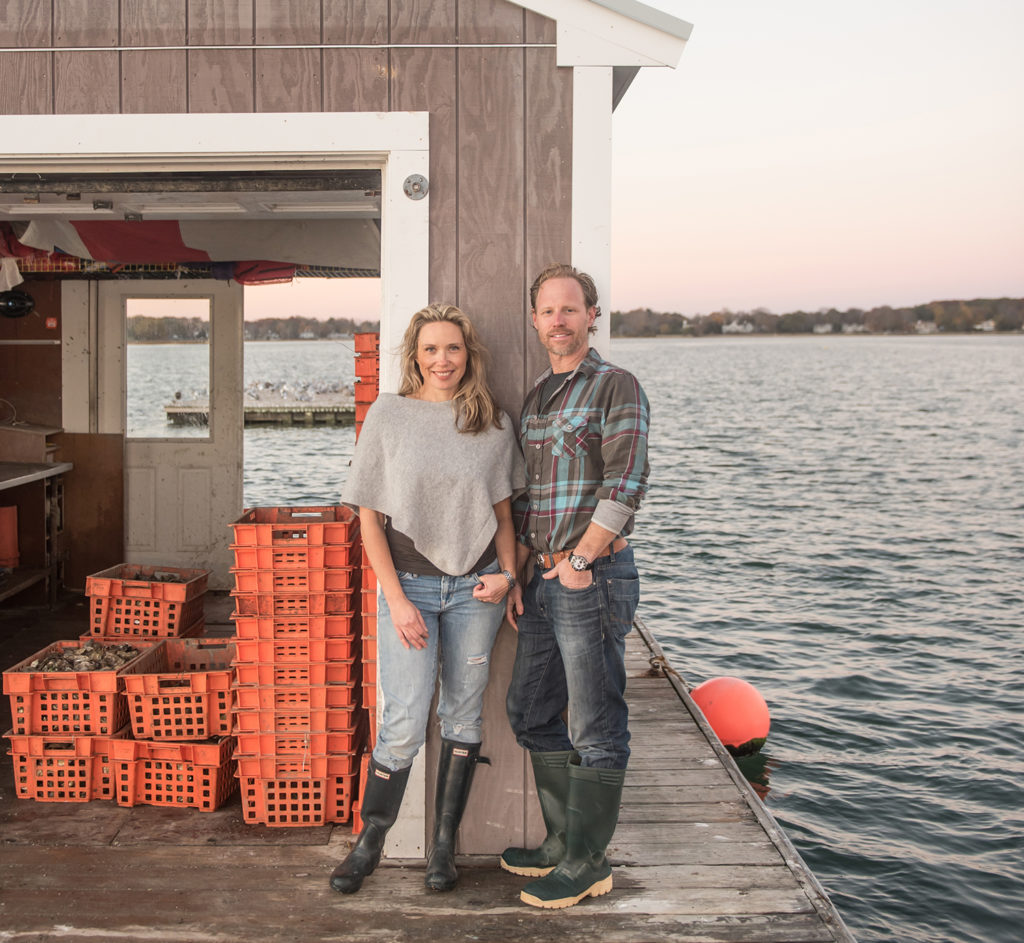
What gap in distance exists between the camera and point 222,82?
3.77 meters

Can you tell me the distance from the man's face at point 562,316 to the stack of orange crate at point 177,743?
2154mm

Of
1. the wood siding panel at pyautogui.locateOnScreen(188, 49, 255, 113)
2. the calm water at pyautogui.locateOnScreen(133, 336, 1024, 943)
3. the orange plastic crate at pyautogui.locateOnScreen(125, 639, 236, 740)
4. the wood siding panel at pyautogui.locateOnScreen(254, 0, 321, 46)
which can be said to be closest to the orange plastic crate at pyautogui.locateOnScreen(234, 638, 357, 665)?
the orange plastic crate at pyautogui.locateOnScreen(125, 639, 236, 740)

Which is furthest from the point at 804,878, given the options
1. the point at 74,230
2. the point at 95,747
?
the point at 74,230

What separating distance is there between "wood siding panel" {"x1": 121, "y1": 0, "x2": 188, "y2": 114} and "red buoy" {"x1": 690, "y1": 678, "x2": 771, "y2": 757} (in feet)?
15.5

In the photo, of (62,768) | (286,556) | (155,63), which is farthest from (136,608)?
(155,63)

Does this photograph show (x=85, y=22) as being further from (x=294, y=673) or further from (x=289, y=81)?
(x=294, y=673)

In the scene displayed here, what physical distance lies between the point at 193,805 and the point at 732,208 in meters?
43.2

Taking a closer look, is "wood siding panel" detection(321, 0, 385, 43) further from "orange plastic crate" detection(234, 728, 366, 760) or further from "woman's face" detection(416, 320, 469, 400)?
"orange plastic crate" detection(234, 728, 366, 760)

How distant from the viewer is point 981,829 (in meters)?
7.29

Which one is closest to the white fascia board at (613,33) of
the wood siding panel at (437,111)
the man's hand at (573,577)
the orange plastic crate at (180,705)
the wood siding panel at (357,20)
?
the wood siding panel at (437,111)

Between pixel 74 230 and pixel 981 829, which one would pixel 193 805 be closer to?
pixel 74 230

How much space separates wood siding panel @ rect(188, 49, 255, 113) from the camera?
3766mm

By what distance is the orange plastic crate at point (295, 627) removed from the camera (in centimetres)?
426

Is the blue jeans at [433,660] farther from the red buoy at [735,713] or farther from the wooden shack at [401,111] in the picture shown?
the red buoy at [735,713]
